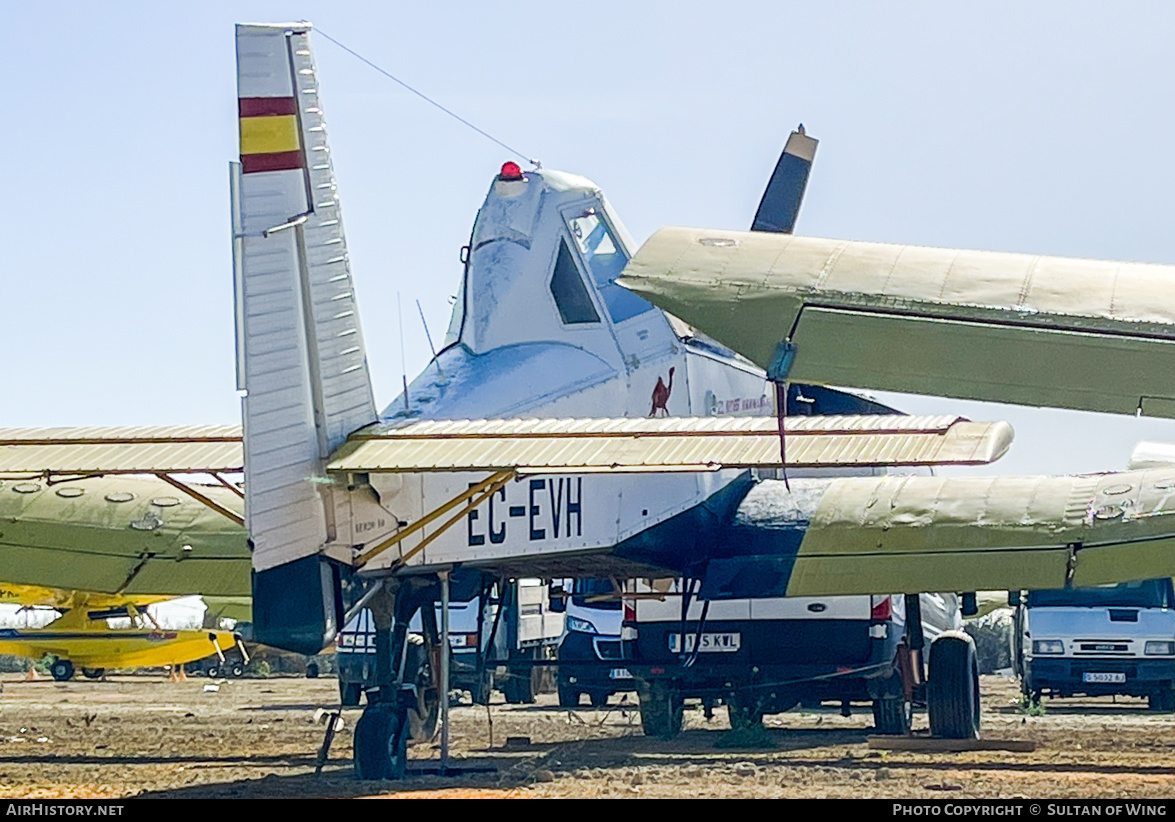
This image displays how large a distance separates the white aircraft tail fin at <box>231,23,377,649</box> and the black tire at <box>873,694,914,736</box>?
6156mm

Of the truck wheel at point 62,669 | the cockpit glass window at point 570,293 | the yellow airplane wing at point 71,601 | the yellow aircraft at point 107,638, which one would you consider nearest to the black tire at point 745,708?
the cockpit glass window at point 570,293

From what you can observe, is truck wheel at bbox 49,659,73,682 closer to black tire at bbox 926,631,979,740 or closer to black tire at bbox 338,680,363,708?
black tire at bbox 338,680,363,708

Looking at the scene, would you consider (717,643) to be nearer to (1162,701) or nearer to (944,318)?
(944,318)

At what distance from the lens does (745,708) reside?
1455 cm

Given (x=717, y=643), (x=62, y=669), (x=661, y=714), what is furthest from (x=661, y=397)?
(x=62, y=669)

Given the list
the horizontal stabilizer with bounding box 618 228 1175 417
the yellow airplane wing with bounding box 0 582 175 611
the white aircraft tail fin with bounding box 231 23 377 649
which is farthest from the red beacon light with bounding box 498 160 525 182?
the yellow airplane wing with bounding box 0 582 175 611

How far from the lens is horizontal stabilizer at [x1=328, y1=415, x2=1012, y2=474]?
8273 millimetres

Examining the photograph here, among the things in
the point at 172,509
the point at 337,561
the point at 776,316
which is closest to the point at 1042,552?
the point at 337,561

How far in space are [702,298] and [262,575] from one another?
439 cm

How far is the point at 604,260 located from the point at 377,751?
498cm

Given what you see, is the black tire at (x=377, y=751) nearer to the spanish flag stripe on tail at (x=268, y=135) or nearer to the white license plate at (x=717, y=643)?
the spanish flag stripe on tail at (x=268, y=135)

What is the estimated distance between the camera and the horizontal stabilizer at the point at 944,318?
5.66m

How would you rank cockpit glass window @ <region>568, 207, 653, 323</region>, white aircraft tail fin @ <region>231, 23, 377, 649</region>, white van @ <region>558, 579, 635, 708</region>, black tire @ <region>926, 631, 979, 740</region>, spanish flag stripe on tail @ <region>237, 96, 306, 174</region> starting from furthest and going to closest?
white van @ <region>558, 579, 635, 708</region> < black tire @ <region>926, 631, 979, 740</region> < cockpit glass window @ <region>568, 207, 653, 323</region> < spanish flag stripe on tail @ <region>237, 96, 306, 174</region> < white aircraft tail fin @ <region>231, 23, 377, 649</region>

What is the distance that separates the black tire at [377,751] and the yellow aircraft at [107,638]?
2307cm
